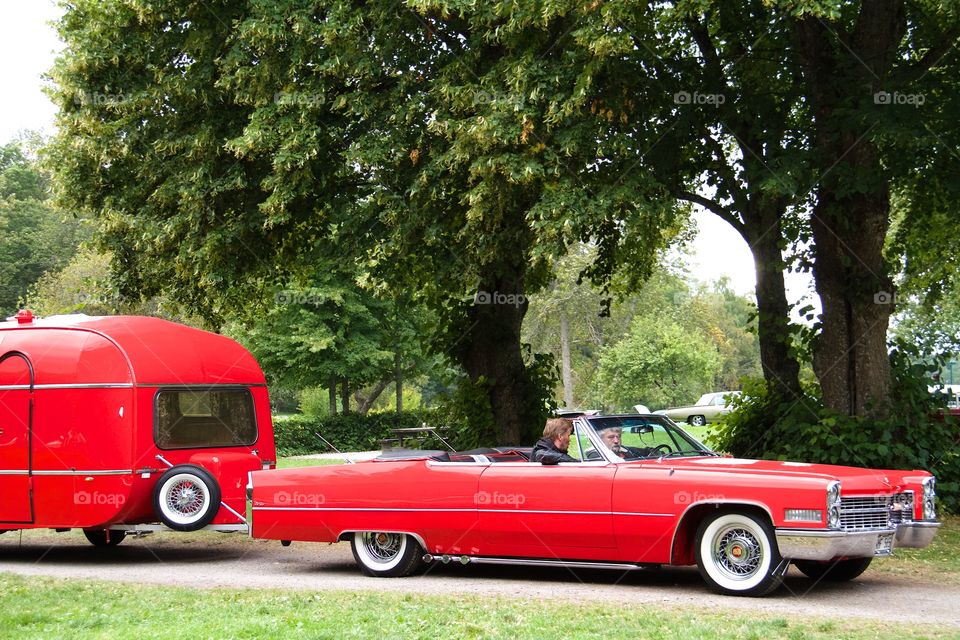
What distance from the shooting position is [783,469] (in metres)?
9.60

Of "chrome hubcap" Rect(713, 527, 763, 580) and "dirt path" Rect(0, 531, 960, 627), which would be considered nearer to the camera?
"dirt path" Rect(0, 531, 960, 627)

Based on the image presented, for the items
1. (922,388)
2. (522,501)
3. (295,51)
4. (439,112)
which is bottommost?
(522,501)

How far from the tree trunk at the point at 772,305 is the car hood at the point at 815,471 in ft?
23.6

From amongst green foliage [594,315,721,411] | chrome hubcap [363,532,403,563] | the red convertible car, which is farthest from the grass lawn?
green foliage [594,315,721,411]

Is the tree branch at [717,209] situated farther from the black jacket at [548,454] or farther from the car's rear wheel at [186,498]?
the car's rear wheel at [186,498]

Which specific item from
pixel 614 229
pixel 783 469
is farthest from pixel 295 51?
pixel 783 469

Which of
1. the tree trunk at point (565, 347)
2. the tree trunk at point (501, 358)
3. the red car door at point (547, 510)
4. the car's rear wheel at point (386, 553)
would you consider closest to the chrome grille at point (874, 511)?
the red car door at point (547, 510)

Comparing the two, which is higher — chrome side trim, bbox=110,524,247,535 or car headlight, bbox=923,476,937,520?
car headlight, bbox=923,476,937,520

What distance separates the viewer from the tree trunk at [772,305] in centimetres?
1705

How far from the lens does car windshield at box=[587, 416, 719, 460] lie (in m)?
10.4

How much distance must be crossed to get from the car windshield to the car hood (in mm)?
205

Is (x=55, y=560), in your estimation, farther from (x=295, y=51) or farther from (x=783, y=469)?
(x=783, y=469)

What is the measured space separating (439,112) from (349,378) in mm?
23943

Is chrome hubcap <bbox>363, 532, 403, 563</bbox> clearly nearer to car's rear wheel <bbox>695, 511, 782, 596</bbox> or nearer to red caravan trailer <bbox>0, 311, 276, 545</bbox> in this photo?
red caravan trailer <bbox>0, 311, 276, 545</bbox>
